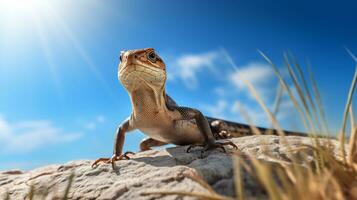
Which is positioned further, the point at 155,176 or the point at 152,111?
the point at 152,111

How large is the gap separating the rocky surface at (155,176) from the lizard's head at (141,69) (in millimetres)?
1100

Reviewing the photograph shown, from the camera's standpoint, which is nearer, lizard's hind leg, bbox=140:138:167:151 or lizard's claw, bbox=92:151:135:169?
lizard's claw, bbox=92:151:135:169

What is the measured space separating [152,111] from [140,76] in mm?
752

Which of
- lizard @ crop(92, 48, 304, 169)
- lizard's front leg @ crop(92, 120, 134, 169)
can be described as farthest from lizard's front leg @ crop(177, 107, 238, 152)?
lizard's front leg @ crop(92, 120, 134, 169)

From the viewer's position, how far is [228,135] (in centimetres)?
906

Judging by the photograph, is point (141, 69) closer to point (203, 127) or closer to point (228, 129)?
point (203, 127)

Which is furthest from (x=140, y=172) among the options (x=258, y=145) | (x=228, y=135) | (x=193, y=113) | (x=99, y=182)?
(x=228, y=135)

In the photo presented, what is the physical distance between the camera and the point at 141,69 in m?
6.78

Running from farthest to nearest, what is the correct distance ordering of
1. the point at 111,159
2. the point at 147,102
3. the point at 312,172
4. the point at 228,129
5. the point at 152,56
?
the point at 228,129 → the point at 147,102 → the point at 152,56 → the point at 111,159 → the point at 312,172

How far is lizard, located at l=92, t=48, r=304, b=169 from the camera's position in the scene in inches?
265

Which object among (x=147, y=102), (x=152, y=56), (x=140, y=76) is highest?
(x=152, y=56)

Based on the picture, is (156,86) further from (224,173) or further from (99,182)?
(224,173)

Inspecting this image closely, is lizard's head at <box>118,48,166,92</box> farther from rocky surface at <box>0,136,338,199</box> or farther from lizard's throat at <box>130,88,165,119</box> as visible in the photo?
rocky surface at <box>0,136,338,199</box>

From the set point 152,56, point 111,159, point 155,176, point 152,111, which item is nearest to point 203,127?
point 152,111
